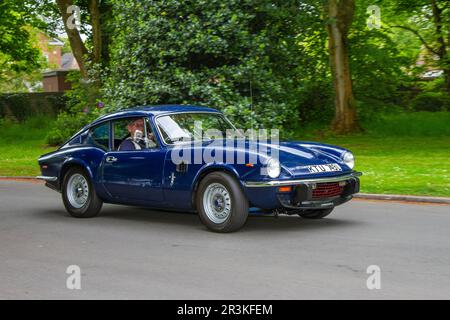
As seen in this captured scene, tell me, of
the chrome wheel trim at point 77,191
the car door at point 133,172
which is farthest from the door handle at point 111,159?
the chrome wheel trim at point 77,191

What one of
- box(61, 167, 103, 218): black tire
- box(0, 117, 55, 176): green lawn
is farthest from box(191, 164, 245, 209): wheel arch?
box(0, 117, 55, 176): green lawn

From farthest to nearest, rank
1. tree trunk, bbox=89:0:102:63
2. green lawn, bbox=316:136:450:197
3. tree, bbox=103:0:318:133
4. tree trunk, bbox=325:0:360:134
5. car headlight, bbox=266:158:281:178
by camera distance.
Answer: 1. tree trunk, bbox=89:0:102:63
2. tree trunk, bbox=325:0:360:134
3. tree, bbox=103:0:318:133
4. green lawn, bbox=316:136:450:197
5. car headlight, bbox=266:158:281:178

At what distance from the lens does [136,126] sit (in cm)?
1037

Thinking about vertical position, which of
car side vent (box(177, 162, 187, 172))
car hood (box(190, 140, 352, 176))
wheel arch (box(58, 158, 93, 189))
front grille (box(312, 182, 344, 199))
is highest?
car hood (box(190, 140, 352, 176))

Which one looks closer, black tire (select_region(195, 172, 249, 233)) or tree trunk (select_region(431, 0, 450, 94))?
black tire (select_region(195, 172, 249, 233))

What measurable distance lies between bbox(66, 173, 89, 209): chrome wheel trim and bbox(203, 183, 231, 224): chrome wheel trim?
2395 mm

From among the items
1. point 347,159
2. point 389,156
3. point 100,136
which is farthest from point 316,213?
A: point 389,156

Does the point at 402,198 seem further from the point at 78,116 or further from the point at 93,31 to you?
the point at 93,31

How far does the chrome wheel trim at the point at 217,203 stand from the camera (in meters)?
9.05

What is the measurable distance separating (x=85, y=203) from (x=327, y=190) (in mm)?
3678

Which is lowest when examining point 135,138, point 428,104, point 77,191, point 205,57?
point 77,191

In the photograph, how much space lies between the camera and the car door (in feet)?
32.0

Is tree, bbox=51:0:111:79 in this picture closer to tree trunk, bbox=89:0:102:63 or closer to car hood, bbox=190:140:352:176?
tree trunk, bbox=89:0:102:63
